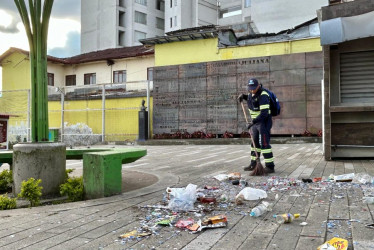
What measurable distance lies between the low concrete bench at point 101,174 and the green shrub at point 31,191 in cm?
62

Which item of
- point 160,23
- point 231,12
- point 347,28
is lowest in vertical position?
point 347,28

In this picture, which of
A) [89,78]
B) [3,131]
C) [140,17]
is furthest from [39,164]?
[140,17]

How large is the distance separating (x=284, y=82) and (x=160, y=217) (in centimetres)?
1573

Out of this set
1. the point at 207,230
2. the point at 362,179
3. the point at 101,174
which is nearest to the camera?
the point at 207,230

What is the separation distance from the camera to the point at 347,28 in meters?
7.75

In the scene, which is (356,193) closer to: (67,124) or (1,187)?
(1,187)

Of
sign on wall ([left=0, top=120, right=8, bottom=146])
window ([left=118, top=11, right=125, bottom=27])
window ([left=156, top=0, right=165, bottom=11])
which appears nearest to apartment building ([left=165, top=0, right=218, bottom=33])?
window ([left=156, top=0, right=165, bottom=11])

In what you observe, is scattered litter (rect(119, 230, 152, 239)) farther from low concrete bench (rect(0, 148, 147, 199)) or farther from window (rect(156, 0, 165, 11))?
window (rect(156, 0, 165, 11))

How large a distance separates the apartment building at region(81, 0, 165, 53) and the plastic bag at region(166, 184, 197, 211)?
147 feet

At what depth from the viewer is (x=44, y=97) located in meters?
5.03

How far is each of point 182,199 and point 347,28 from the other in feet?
19.8

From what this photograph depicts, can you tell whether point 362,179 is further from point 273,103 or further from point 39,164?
point 39,164

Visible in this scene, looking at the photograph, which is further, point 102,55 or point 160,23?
point 160,23

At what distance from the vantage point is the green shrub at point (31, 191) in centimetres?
430
